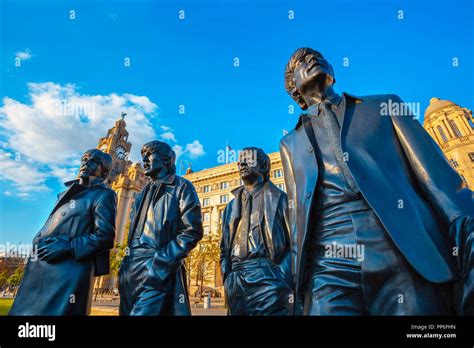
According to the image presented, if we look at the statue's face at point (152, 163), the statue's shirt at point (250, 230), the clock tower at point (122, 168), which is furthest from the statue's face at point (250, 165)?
the clock tower at point (122, 168)

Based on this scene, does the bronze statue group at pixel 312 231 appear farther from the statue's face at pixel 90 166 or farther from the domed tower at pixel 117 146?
the domed tower at pixel 117 146

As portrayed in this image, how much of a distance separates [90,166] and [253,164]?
8.57 feet

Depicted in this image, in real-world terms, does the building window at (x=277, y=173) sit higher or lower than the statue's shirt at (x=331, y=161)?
higher

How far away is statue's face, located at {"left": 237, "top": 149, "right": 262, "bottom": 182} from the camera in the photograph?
15.8 feet

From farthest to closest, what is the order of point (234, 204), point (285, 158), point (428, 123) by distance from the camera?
point (428, 123) < point (234, 204) < point (285, 158)

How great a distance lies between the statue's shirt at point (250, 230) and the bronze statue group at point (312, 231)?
2cm

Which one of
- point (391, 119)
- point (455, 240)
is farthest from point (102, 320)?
point (391, 119)

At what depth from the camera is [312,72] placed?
256cm

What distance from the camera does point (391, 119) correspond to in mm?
2150

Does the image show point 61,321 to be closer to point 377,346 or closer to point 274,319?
point 274,319

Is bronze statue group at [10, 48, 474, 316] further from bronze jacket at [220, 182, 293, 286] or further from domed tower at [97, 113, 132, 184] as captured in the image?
domed tower at [97, 113, 132, 184]

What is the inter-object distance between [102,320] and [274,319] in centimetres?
111

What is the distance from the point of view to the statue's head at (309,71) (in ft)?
8.41

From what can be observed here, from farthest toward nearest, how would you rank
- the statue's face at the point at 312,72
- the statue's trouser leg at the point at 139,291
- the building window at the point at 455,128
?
the building window at the point at 455,128 → the statue's trouser leg at the point at 139,291 → the statue's face at the point at 312,72
